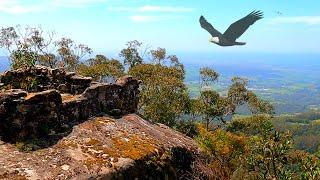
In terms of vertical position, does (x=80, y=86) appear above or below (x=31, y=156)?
above

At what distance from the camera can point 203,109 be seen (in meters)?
60.0

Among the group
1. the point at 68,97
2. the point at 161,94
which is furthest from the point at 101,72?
the point at 68,97

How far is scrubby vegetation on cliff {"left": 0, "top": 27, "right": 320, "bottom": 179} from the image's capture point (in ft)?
86.1

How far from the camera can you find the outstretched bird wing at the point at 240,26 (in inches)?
647

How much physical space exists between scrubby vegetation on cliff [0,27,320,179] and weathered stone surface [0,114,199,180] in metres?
0.60

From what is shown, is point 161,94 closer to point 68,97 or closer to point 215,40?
point 68,97

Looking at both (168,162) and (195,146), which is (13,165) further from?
(195,146)

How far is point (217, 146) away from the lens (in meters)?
28.8

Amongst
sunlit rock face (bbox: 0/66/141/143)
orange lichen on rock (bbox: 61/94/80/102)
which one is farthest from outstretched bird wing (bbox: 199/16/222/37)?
orange lichen on rock (bbox: 61/94/80/102)

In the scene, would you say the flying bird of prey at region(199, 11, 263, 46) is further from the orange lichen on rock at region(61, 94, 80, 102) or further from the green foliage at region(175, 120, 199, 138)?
the green foliage at region(175, 120, 199, 138)

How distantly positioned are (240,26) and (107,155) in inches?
386

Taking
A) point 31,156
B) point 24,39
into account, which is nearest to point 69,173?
point 31,156

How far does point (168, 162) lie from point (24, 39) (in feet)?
146

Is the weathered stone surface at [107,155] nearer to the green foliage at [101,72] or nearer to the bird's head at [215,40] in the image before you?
the bird's head at [215,40]
